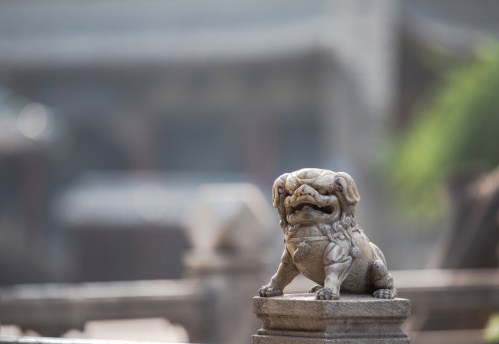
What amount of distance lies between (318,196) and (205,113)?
852 inches

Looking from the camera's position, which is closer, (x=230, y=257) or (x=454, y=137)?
(x=230, y=257)

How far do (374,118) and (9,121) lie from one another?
9.09 metres

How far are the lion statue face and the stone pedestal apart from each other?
372 mm

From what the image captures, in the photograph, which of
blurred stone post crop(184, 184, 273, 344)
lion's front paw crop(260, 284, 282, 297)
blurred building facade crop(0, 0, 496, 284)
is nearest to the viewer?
lion's front paw crop(260, 284, 282, 297)

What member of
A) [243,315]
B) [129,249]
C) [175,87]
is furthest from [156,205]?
[243,315]

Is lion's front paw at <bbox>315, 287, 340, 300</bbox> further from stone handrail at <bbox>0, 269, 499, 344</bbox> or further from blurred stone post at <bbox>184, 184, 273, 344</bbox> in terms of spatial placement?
blurred stone post at <bbox>184, 184, 273, 344</bbox>

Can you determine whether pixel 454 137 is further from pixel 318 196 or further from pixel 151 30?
pixel 318 196

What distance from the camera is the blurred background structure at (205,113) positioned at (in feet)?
66.6

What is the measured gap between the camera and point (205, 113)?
83.8 feet

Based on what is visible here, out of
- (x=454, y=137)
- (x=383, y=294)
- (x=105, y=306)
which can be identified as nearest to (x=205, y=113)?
(x=454, y=137)

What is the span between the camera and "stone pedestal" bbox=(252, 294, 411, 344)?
3791 mm

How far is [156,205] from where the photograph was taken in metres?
21.9

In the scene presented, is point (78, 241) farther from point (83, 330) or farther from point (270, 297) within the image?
point (270, 297)

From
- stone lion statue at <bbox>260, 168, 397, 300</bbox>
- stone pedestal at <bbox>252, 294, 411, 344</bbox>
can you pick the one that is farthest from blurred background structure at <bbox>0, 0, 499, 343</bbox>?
stone pedestal at <bbox>252, 294, 411, 344</bbox>
